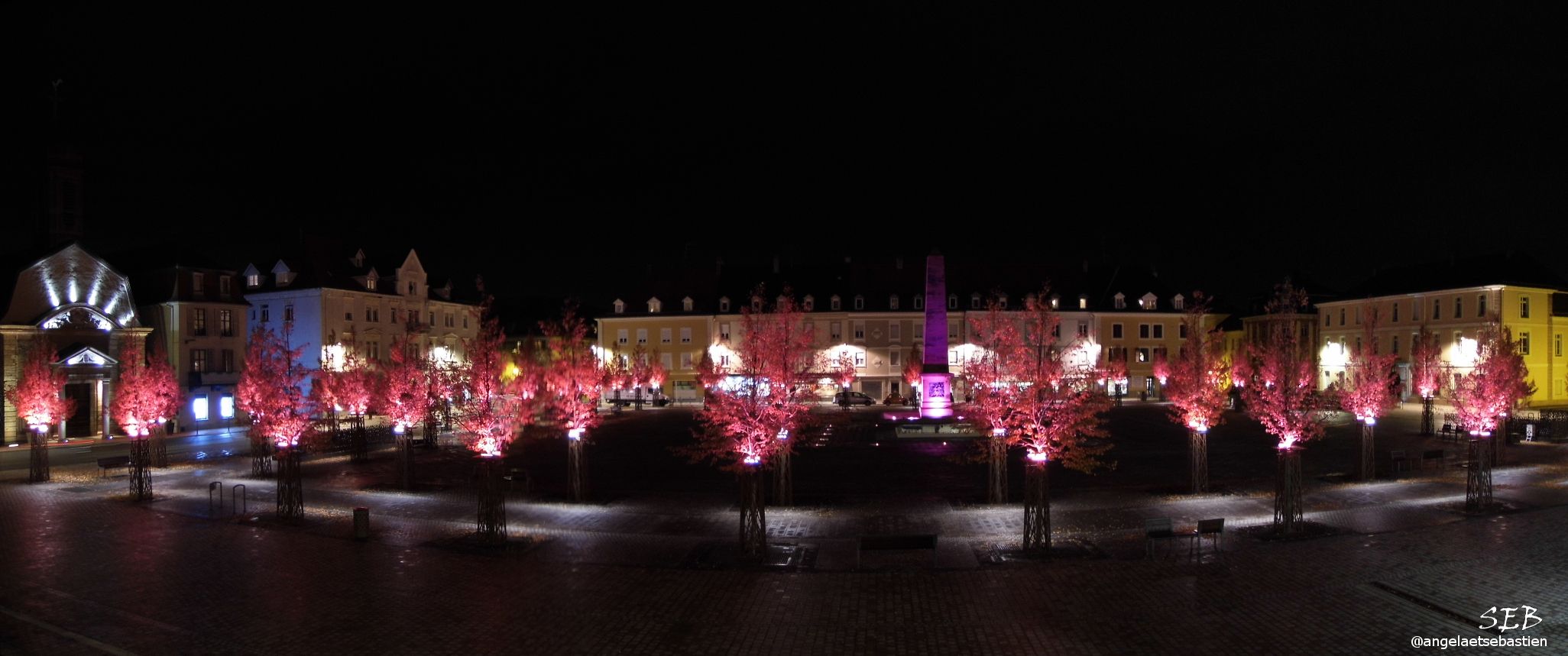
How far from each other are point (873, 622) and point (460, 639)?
7038 millimetres

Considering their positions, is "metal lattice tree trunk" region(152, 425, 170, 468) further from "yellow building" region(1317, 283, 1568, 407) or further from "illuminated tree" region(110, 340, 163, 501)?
"yellow building" region(1317, 283, 1568, 407)

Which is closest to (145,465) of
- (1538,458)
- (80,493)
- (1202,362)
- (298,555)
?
(80,493)

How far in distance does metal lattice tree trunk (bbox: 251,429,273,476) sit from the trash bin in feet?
45.2

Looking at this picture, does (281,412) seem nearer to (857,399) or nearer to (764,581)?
(764,581)

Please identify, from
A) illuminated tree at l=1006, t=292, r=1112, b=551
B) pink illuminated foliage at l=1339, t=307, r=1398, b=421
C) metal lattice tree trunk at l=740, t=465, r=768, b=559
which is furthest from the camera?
pink illuminated foliage at l=1339, t=307, r=1398, b=421

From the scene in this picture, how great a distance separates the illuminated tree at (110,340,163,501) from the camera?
92.2ft

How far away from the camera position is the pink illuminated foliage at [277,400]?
2748cm

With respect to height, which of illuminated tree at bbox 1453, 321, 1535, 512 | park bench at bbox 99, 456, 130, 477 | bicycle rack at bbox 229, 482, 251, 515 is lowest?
bicycle rack at bbox 229, 482, 251, 515

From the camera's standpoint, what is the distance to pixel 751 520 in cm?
1980

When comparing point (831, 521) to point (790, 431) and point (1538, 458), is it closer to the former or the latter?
point (790, 431)

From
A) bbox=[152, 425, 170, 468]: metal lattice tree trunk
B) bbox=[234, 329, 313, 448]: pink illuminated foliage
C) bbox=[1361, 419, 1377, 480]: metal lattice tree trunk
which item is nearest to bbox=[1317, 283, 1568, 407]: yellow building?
bbox=[1361, 419, 1377, 480]: metal lattice tree trunk

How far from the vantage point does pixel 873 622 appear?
15.1 meters

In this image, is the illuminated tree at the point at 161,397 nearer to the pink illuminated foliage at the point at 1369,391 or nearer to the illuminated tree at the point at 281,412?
the illuminated tree at the point at 281,412

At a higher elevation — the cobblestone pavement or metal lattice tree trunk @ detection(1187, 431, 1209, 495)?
metal lattice tree trunk @ detection(1187, 431, 1209, 495)
